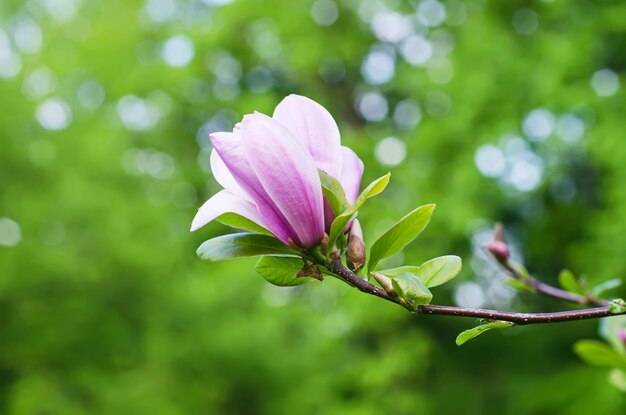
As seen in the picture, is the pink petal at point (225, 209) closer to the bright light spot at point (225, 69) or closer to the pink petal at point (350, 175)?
the pink petal at point (350, 175)

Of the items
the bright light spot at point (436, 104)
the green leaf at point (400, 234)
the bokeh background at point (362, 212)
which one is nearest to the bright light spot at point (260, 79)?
the bokeh background at point (362, 212)

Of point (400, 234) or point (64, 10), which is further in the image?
point (64, 10)

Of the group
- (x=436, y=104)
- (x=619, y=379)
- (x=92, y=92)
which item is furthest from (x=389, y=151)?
(x=619, y=379)

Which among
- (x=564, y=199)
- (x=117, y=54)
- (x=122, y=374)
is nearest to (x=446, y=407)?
(x=564, y=199)

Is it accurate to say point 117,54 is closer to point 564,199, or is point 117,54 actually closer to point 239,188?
point 564,199

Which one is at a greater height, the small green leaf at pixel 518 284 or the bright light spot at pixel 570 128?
the small green leaf at pixel 518 284

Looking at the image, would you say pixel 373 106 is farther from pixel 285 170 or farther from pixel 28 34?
pixel 285 170
